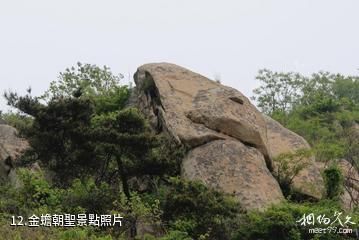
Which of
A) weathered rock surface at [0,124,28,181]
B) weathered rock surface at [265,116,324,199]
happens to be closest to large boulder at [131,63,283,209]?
weathered rock surface at [265,116,324,199]

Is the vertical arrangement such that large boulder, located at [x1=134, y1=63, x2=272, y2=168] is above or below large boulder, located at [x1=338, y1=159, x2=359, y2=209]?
above

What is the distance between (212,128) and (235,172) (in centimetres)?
217

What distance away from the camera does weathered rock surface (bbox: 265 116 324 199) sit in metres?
19.1

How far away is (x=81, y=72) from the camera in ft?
101

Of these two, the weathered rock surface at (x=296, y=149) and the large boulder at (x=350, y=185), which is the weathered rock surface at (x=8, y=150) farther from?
the large boulder at (x=350, y=185)

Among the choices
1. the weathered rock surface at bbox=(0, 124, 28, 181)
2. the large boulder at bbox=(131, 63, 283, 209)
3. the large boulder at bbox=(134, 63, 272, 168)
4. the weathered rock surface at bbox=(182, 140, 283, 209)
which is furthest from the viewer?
the weathered rock surface at bbox=(0, 124, 28, 181)

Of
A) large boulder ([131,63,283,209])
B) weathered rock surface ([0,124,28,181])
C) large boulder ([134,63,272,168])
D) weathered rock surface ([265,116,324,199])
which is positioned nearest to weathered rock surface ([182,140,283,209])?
large boulder ([131,63,283,209])

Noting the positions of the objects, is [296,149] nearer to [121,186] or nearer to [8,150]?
[121,186]

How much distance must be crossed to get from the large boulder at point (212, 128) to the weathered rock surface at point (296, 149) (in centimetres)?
103

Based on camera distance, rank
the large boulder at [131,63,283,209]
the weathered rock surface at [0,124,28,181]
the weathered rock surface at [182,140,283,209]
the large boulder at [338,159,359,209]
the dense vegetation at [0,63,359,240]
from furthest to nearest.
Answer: the large boulder at [338,159,359,209] < the weathered rock surface at [0,124,28,181] < the large boulder at [131,63,283,209] < the weathered rock surface at [182,140,283,209] < the dense vegetation at [0,63,359,240]

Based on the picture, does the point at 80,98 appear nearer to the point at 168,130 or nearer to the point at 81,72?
the point at 168,130

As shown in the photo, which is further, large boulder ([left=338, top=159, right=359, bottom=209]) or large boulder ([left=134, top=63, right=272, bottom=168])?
large boulder ([left=338, top=159, right=359, bottom=209])

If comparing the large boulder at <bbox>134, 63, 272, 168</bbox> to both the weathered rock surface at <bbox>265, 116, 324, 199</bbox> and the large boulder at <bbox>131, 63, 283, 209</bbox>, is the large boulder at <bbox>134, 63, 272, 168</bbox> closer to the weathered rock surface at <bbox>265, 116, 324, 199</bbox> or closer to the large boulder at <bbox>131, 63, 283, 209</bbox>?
the large boulder at <bbox>131, 63, 283, 209</bbox>

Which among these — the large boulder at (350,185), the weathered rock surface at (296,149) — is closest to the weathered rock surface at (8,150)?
the weathered rock surface at (296,149)
